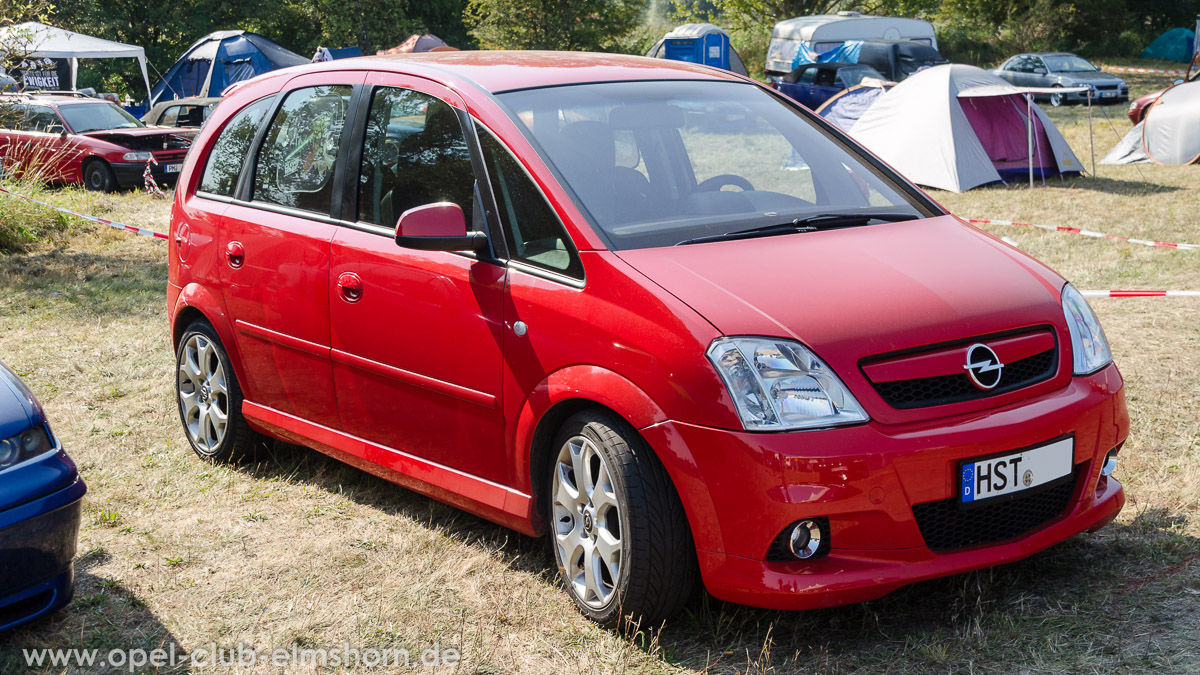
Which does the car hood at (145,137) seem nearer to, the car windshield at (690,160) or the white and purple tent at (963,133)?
the white and purple tent at (963,133)

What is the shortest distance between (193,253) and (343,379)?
1.26 metres

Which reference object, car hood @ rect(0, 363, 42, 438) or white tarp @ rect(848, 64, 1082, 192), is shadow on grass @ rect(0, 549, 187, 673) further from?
white tarp @ rect(848, 64, 1082, 192)

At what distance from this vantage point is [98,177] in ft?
52.0

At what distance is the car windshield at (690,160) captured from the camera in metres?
3.43

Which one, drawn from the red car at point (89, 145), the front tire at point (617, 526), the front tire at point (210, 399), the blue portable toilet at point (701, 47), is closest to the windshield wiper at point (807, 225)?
the front tire at point (617, 526)

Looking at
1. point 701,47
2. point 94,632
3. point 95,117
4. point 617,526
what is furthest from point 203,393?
point 701,47

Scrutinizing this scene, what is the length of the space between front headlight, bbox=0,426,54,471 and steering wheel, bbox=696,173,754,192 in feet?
7.24

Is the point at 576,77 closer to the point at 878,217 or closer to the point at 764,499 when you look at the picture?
the point at 878,217

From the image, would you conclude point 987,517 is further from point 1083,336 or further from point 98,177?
point 98,177

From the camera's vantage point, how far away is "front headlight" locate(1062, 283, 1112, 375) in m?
3.21

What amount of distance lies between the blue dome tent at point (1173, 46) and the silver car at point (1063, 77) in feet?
38.1

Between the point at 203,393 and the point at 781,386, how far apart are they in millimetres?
3163

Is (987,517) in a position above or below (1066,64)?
below

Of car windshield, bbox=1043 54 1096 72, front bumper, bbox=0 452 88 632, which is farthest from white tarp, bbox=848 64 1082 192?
car windshield, bbox=1043 54 1096 72
